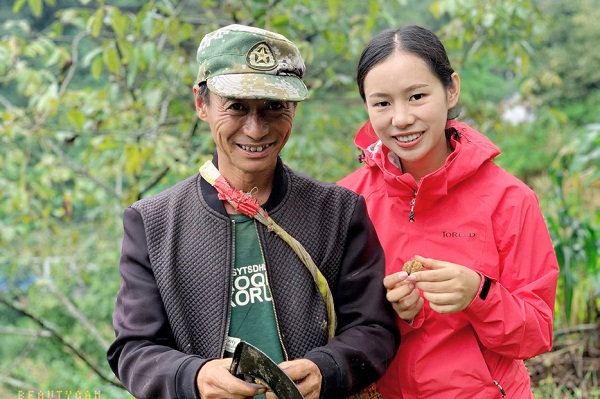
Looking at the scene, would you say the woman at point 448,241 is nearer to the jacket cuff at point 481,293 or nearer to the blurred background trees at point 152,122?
the jacket cuff at point 481,293

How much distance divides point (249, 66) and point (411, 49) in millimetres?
453

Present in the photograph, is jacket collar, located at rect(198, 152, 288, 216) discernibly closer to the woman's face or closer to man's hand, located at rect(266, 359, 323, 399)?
the woman's face

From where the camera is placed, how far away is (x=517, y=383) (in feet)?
6.34

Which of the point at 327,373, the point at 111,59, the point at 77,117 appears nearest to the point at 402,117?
the point at 327,373

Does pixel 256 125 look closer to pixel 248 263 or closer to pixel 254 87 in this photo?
pixel 254 87

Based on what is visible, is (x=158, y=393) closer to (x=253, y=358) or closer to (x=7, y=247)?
(x=253, y=358)

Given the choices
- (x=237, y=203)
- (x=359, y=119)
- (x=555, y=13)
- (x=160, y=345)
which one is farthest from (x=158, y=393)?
(x=555, y=13)

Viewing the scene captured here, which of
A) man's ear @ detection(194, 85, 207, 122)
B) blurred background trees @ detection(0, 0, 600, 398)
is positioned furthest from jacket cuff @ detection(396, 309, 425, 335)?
blurred background trees @ detection(0, 0, 600, 398)

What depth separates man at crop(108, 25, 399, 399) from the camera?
1703 mm

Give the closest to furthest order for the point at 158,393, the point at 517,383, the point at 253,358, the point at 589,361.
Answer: the point at 253,358, the point at 158,393, the point at 517,383, the point at 589,361

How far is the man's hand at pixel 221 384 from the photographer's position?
5.05 ft

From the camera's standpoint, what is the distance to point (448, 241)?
193cm

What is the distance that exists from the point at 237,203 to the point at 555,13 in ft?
49.0

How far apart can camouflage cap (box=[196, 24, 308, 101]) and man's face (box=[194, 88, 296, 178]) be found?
5 cm
